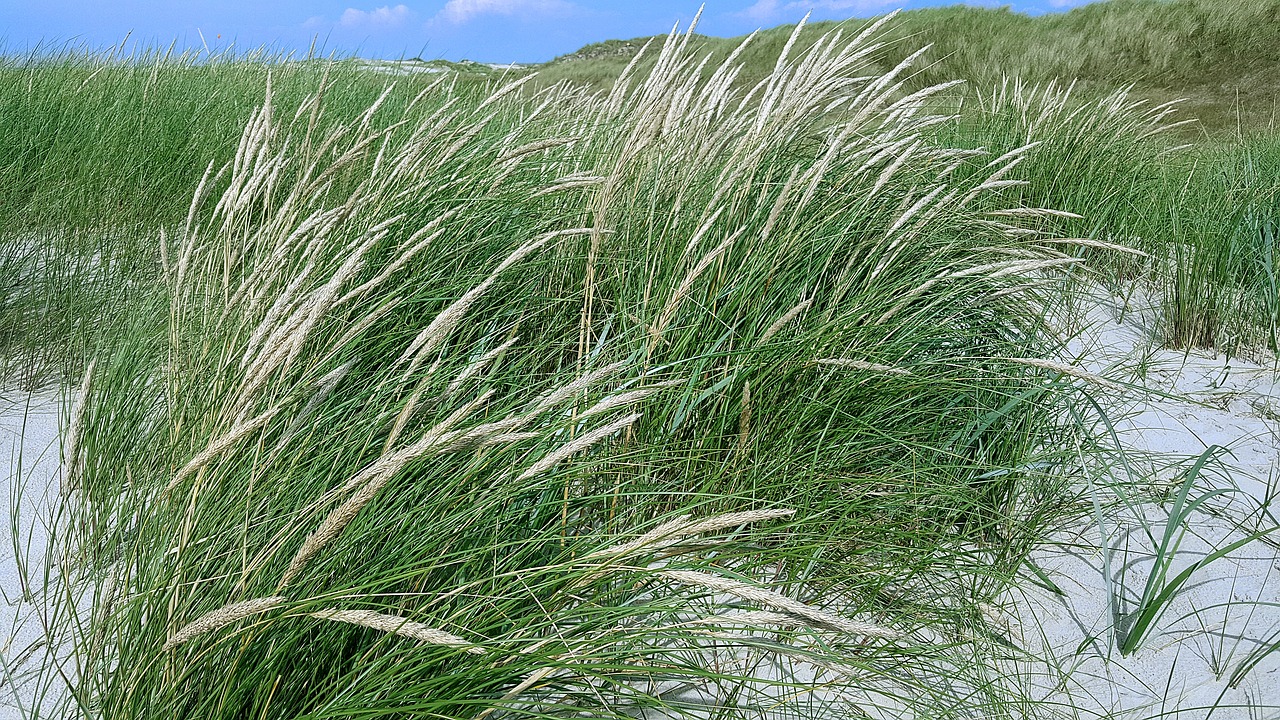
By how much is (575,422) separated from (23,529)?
63.3 inches

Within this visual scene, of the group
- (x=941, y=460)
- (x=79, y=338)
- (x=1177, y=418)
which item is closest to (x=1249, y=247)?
(x=1177, y=418)

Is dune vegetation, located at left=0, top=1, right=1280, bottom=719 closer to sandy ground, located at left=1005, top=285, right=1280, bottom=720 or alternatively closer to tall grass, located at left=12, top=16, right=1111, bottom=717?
tall grass, located at left=12, top=16, right=1111, bottom=717

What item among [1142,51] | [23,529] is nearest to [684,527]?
[23,529]

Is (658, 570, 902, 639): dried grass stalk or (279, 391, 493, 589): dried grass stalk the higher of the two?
(279, 391, 493, 589): dried grass stalk

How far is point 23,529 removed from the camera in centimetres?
190

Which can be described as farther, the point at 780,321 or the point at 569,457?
the point at 569,457

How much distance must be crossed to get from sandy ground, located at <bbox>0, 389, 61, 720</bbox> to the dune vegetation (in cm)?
6

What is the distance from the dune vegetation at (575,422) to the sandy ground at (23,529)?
0.21 ft

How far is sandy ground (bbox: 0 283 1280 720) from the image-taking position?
156 cm

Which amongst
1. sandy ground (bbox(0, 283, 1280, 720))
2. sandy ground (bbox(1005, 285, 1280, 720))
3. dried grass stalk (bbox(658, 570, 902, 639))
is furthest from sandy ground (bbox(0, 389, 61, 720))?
sandy ground (bbox(1005, 285, 1280, 720))

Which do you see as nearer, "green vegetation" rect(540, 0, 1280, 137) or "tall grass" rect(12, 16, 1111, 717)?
"tall grass" rect(12, 16, 1111, 717)

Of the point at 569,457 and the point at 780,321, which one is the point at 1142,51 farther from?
the point at 569,457

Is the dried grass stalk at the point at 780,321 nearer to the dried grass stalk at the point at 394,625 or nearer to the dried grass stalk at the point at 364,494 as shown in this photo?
the dried grass stalk at the point at 364,494

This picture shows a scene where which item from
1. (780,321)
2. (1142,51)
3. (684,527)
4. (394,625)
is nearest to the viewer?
(394,625)
